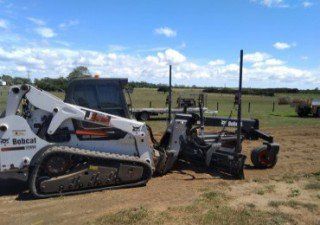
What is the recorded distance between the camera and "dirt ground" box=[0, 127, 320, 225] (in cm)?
748

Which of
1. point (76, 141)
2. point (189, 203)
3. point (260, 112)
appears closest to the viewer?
point (189, 203)

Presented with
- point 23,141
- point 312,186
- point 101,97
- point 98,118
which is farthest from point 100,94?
point 312,186

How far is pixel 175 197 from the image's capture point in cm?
862

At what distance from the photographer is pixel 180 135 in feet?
35.7

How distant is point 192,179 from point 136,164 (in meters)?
1.62

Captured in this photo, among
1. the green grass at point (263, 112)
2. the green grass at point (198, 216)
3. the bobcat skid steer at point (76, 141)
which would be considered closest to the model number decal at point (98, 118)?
the bobcat skid steer at point (76, 141)

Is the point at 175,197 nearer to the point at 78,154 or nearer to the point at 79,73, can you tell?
the point at 78,154

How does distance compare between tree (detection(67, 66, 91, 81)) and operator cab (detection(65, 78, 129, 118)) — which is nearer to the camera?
operator cab (detection(65, 78, 129, 118))

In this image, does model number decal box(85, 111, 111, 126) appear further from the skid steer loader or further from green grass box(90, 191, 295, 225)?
green grass box(90, 191, 295, 225)

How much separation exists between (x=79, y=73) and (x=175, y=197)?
367cm

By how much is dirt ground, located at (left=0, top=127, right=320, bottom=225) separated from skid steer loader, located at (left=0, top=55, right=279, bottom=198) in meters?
0.32

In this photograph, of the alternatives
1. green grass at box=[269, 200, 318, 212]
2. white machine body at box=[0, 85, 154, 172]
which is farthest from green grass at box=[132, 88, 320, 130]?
green grass at box=[269, 200, 318, 212]

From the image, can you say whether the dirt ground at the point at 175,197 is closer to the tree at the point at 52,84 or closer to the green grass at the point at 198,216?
the green grass at the point at 198,216

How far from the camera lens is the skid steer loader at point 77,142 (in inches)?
331
